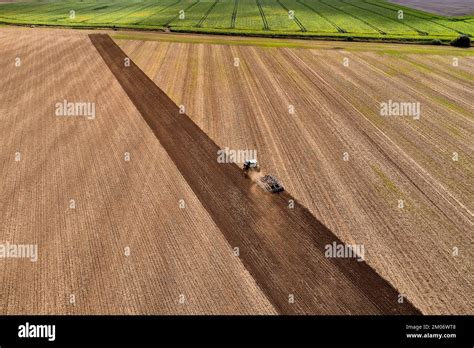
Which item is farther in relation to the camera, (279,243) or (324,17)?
(324,17)

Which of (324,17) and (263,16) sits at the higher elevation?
(324,17)

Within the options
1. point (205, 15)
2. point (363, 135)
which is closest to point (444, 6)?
point (205, 15)

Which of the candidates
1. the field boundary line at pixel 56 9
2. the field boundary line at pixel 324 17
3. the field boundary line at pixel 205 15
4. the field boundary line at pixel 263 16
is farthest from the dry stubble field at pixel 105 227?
the field boundary line at pixel 56 9

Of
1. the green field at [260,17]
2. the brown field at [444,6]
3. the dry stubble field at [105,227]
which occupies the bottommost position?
the dry stubble field at [105,227]

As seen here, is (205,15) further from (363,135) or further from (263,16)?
(363,135)

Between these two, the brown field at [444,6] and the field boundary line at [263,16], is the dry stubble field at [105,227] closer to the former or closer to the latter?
the field boundary line at [263,16]

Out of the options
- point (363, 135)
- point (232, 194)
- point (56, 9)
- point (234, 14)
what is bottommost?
point (232, 194)
